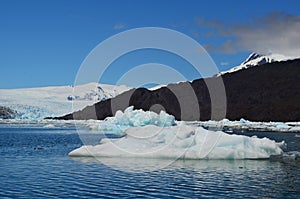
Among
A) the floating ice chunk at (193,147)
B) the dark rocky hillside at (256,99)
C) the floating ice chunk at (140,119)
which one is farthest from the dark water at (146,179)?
the dark rocky hillside at (256,99)

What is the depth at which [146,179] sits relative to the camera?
69.6ft

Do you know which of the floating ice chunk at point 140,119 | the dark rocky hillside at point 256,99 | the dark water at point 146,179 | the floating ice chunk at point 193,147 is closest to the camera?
the dark water at point 146,179

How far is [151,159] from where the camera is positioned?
2950 cm

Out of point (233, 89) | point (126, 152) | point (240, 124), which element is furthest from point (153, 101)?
point (126, 152)

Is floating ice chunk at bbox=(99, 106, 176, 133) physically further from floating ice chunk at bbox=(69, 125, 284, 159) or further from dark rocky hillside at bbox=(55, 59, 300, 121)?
dark rocky hillside at bbox=(55, 59, 300, 121)

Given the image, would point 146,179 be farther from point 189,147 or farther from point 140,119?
point 140,119

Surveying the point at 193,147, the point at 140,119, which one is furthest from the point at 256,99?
the point at 193,147

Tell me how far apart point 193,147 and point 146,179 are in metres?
9.06

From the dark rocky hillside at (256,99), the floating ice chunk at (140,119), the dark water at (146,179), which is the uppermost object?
the dark rocky hillside at (256,99)

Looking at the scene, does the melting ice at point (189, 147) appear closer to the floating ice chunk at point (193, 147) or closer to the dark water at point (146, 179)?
the floating ice chunk at point (193, 147)

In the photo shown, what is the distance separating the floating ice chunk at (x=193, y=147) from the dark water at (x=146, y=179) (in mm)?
696

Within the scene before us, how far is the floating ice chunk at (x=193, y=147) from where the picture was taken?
28906 millimetres

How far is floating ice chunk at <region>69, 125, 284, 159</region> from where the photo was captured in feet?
94.8

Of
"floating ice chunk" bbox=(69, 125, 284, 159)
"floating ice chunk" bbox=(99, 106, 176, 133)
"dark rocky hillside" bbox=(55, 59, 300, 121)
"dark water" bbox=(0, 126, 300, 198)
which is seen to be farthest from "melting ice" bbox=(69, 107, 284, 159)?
"dark rocky hillside" bbox=(55, 59, 300, 121)
